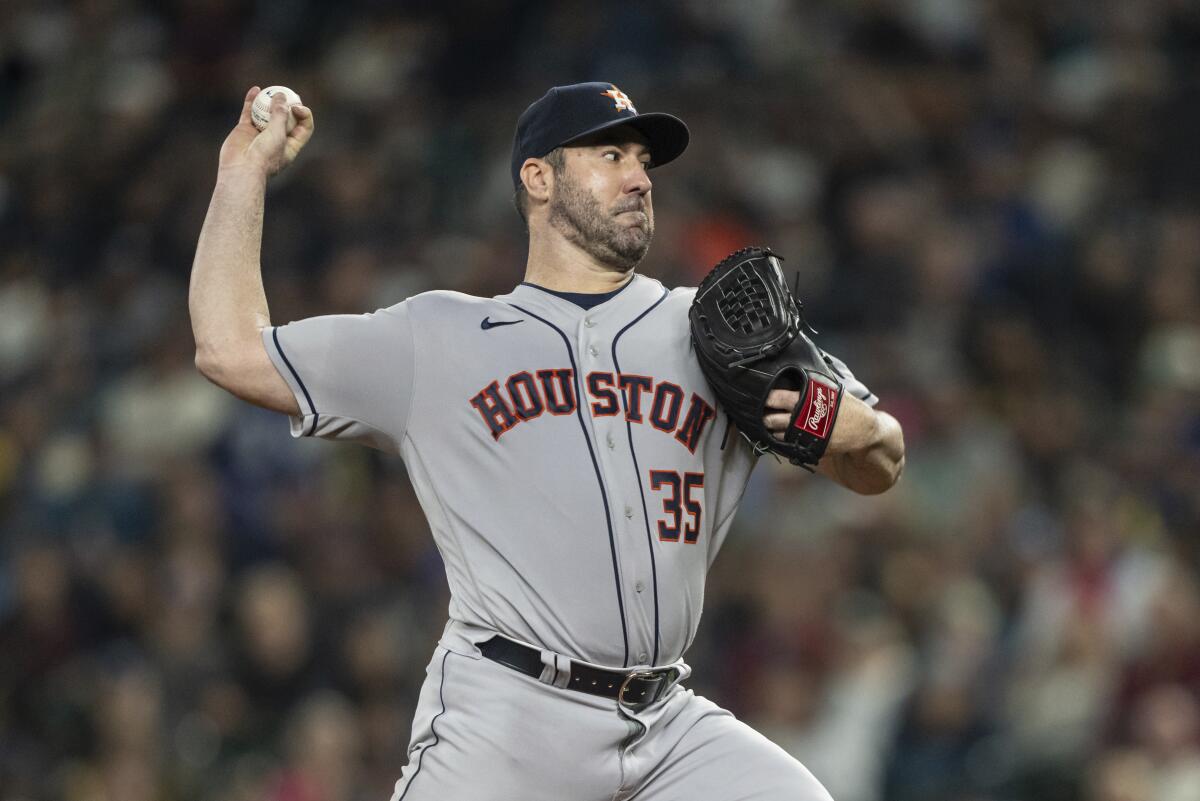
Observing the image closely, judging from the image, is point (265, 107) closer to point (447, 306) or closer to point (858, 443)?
point (447, 306)

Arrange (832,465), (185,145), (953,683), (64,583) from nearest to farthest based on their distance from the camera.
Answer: (832,465) → (953,683) → (64,583) → (185,145)

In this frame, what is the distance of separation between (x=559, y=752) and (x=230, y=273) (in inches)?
48.1

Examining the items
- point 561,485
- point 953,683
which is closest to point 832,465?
point 561,485

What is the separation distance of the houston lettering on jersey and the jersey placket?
0.02m

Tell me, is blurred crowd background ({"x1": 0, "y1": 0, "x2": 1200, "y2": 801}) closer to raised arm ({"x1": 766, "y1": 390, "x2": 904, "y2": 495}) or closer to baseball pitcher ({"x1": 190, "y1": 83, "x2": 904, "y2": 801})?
raised arm ({"x1": 766, "y1": 390, "x2": 904, "y2": 495})

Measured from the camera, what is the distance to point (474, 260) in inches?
360

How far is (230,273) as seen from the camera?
3.76 meters

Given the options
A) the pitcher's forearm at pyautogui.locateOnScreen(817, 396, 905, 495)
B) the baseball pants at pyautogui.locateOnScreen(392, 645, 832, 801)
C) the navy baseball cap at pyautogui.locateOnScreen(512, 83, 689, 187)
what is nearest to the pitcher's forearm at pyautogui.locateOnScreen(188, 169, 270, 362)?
the navy baseball cap at pyautogui.locateOnScreen(512, 83, 689, 187)

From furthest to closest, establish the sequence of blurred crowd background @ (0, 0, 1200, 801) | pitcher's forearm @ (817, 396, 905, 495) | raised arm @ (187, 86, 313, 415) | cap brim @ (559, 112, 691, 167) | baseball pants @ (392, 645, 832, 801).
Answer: blurred crowd background @ (0, 0, 1200, 801)
cap brim @ (559, 112, 691, 167)
pitcher's forearm @ (817, 396, 905, 495)
raised arm @ (187, 86, 313, 415)
baseball pants @ (392, 645, 832, 801)

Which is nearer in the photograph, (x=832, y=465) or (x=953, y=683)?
(x=832, y=465)

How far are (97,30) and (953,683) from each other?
809 centimetres

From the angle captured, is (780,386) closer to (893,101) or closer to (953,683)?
(953,683)

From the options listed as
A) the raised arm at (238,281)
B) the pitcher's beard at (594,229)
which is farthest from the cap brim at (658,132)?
the raised arm at (238,281)

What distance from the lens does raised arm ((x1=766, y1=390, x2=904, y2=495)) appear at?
12.3 ft
